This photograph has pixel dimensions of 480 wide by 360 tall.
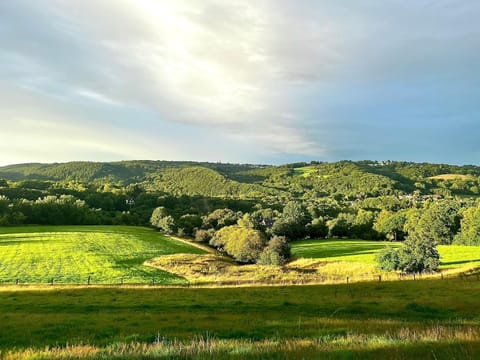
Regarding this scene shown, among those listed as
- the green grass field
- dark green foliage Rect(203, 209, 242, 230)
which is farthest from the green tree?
dark green foliage Rect(203, 209, 242, 230)

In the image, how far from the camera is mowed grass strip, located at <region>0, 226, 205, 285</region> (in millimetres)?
52500

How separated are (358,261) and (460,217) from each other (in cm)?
6424

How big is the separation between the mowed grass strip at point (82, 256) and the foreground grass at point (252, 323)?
1584 centimetres

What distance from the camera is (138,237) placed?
9875 cm

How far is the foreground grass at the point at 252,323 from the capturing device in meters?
7.20

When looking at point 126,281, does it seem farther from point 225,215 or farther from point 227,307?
point 225,215

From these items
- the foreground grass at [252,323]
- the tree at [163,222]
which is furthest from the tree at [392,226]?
the foreground grass at [252,323]

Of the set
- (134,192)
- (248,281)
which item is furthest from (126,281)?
(134,192)

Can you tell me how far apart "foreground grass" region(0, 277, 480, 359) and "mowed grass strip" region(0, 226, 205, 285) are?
52.0 ft

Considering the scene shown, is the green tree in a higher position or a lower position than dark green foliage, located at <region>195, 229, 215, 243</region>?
higher

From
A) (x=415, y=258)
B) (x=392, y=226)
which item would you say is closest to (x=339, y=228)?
(x=392, y=226)

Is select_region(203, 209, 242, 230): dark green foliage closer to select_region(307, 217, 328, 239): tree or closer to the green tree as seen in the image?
select_region(307, 217, 328, 239): tree

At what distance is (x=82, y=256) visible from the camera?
69.6 meters

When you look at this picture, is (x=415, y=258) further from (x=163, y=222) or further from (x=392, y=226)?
(x=163, y=222)
